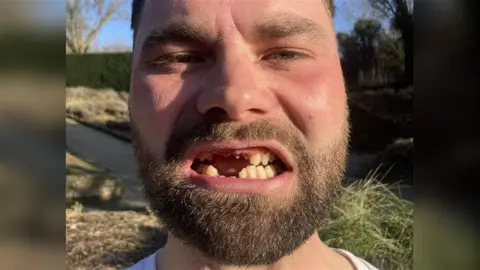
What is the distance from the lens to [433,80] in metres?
0.90

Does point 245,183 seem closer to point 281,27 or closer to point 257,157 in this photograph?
point 257,157

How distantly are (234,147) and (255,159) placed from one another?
0.05 metres

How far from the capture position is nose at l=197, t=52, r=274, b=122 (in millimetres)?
713

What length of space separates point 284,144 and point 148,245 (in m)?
0.40

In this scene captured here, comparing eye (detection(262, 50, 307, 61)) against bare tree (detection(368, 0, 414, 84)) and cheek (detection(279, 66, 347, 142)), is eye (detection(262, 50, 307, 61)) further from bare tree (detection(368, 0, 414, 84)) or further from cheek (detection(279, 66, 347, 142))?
bare tree (detection(368, 0, 414, 84))

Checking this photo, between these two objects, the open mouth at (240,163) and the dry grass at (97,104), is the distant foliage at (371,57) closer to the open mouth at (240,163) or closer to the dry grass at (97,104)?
the open mouth at (240,163)

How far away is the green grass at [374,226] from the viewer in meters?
0.93

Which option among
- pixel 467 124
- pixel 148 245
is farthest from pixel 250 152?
pixel 467 124

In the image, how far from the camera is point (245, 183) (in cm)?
74

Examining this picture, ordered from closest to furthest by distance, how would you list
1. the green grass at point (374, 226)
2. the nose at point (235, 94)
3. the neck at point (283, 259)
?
the nose at point (235, 94)
the neck at point (283, 259)
the green grass at point (374, 226)

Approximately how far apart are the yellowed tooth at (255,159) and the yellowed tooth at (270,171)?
0.02 metres

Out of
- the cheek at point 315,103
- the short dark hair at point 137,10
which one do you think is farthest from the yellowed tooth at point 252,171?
the short dark hair at point 137,10

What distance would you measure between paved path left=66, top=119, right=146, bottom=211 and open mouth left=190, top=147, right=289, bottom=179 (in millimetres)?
207

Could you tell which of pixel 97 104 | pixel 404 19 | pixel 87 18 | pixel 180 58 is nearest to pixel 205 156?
pixel 180 58
